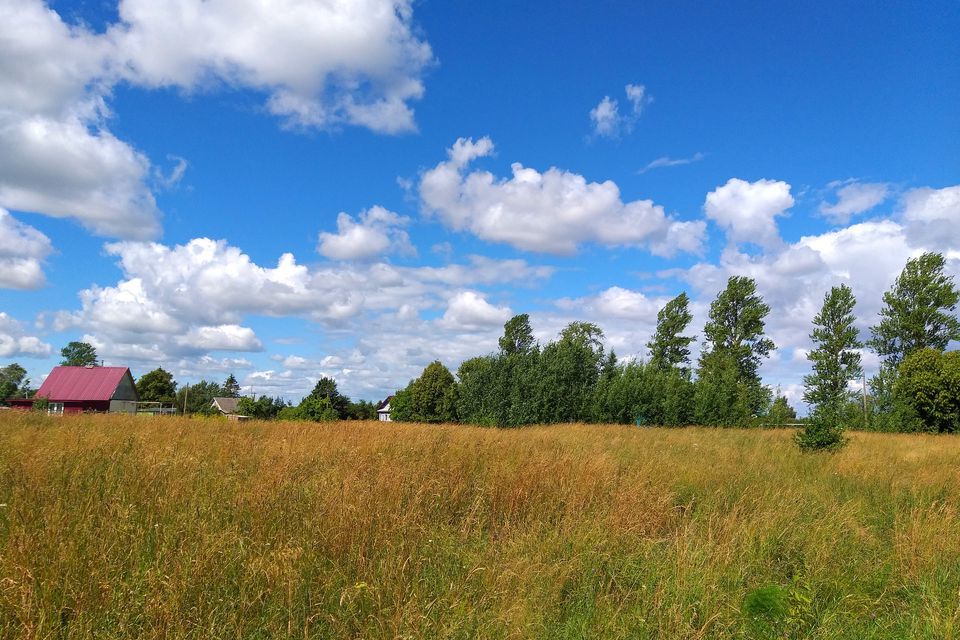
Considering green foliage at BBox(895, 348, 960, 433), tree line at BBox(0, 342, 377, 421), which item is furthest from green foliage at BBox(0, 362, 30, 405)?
green foliage at BBox(895, 348, 960, 433)

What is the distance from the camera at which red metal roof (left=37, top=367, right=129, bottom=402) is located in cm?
4772

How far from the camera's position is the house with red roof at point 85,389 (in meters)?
47.7

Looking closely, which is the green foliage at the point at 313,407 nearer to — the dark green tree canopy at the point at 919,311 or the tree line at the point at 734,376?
the tree line at the point at 734,376

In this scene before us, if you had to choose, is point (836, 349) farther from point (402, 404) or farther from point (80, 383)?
point (80, 383)

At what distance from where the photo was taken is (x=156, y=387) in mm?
71188

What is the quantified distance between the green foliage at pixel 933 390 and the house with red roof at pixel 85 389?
197ft

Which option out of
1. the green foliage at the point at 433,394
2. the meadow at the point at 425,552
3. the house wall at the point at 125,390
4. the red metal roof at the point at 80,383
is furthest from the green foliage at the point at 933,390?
the house wall at the point at 125,390

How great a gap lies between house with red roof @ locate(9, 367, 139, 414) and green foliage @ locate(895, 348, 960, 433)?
197ft

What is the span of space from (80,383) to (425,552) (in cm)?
5851

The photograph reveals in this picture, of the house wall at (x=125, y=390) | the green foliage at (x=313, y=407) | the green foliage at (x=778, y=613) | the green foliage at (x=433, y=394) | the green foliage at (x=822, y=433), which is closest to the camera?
the green foliage at (x=778, y=613)

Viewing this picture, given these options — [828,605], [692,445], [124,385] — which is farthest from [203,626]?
[124,385]

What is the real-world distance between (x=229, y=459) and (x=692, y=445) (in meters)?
11.8

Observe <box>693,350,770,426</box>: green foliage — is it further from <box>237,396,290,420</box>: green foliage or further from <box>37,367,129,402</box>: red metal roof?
<box>37,367,129,402</box>: red metal roof

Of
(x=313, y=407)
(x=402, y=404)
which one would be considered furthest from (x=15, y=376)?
(x=313, y=407)
